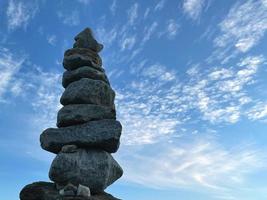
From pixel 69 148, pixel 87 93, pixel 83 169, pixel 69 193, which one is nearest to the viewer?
pixel 69 193

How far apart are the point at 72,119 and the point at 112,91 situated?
438 cm

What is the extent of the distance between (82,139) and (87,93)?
12.9 feet

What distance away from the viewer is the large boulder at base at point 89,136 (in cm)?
2689

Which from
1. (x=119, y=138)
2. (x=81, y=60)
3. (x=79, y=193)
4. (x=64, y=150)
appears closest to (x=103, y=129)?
(x=119, y=138)

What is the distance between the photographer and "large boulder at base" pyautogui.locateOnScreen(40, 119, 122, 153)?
2689 centimetres

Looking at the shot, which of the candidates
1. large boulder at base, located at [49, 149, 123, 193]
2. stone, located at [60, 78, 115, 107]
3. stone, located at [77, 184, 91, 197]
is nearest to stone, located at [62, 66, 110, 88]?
stone, located at [60, 78, 115, 107]

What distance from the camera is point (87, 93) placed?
94.9 ft

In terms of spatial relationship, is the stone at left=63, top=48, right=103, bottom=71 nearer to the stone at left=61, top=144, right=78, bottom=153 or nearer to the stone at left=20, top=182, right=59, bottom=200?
the stone at left=61, top=144, right=78, bottom=153

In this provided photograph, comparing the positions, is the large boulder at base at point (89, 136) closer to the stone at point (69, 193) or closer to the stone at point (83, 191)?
the stone at point (83, 191)

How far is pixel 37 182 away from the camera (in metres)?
26.3

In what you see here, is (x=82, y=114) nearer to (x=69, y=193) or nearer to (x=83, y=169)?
(x=83, y=169)

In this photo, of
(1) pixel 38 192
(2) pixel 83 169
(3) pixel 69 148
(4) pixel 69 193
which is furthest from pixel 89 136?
(1) pixel 38 192

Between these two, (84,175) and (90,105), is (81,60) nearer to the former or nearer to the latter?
(90,105)

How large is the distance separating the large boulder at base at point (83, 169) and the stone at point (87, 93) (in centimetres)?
429
